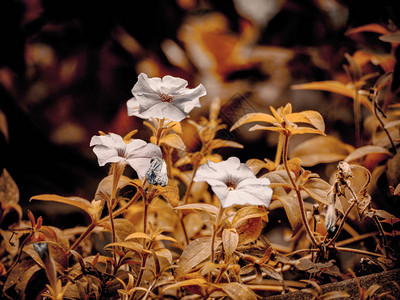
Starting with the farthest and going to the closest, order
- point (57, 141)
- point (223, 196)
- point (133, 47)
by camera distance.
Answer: point (133, 47) → point (57, 141) → point (223, 196)

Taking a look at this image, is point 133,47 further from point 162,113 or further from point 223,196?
point 223,196

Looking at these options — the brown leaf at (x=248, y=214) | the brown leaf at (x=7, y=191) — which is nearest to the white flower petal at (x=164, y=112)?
the brown leaf at (x=248, y=214)

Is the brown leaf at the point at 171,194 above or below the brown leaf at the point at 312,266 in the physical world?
above

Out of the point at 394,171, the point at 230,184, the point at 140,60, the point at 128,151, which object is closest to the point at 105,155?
the point at 128,151

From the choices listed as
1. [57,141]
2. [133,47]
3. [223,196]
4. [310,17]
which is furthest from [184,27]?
[223,196]

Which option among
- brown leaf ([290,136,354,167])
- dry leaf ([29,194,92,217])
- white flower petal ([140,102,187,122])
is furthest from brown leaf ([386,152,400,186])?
dry leaf ([29,194,92,217])

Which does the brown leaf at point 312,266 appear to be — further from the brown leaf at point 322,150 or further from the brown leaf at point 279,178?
the brown leaf at point 322,150
